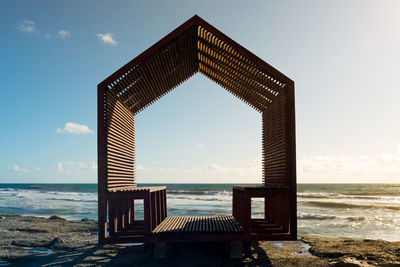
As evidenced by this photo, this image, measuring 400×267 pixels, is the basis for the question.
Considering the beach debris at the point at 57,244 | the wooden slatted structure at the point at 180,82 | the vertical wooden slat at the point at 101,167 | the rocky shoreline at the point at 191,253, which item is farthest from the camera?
the beach debris at the point at 57,244

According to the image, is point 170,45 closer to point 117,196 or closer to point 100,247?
point 117,196

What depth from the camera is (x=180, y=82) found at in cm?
1078

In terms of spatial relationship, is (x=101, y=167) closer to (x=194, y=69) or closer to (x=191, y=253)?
(x=191, y=253)

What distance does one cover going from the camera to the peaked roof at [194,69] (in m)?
7.89

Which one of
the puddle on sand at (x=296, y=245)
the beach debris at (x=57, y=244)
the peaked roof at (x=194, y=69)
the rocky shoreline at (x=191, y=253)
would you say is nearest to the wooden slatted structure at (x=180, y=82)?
the peaked roof at (x=194, y=69)

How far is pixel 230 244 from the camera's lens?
811 centimetres

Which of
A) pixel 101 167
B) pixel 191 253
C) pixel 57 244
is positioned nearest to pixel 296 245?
pixel 191 253

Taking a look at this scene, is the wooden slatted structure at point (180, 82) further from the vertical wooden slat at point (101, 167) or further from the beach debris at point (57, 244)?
the beach debris at point (57, 244)

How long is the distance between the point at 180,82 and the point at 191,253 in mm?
5023

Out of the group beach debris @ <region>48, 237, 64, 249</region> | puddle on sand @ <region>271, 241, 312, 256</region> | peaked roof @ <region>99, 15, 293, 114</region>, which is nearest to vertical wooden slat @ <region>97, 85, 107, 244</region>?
peaked roof @ <region>99, 15, 293, 114</region>

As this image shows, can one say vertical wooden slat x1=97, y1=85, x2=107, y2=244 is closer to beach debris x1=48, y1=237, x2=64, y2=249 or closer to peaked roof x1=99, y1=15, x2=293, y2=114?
peaked roof x1=99, y1=15, x2=293, y2=114

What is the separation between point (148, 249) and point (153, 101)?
4211mm

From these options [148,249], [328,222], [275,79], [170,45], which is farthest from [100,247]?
Answer: [328,222]

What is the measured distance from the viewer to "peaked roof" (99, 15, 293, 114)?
789cm
